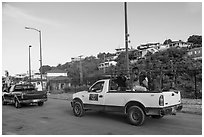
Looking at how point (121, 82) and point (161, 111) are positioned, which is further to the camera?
point (121, 82)

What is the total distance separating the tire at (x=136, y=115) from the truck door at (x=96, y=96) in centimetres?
157

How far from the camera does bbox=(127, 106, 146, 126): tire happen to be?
25.9 ft

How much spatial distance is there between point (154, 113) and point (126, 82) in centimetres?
252

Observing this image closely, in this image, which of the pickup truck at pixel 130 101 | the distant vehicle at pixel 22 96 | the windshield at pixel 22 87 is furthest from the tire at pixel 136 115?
the windshield at pixel 22 87

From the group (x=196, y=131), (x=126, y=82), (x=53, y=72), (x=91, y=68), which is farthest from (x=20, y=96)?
(x=53, y=72)

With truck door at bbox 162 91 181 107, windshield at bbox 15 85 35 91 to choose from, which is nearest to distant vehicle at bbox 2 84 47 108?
windshield at bbox 15 85 35 91

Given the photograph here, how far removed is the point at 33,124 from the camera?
28.5 feet

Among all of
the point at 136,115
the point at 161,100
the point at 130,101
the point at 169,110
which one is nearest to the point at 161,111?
the point at 161,100

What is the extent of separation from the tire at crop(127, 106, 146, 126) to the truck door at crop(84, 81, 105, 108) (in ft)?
5.15

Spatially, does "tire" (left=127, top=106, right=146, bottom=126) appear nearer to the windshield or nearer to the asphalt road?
the asphalt road

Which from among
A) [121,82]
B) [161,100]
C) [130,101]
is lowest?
[130,101]

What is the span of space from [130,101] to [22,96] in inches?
337

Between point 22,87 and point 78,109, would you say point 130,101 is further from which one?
point 22,87

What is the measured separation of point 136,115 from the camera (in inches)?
319
